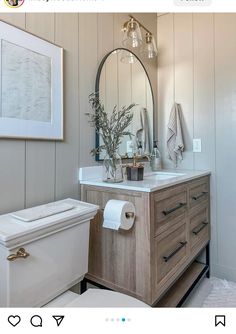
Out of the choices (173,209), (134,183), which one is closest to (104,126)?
(134,183)

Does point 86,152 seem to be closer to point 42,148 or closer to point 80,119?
point 80,119

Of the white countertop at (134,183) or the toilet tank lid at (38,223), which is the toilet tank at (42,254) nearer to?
the toilet tank lid at (38,223)

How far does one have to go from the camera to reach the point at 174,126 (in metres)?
1.95

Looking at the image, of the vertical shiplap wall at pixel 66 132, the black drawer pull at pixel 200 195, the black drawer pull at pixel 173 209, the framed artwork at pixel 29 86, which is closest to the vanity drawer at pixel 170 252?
the black drawer pull at pixel 173 209

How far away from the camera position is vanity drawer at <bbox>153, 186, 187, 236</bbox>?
1.15m

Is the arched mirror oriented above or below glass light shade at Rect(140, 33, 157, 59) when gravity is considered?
below

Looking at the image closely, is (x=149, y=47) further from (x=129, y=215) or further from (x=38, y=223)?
(x=38, y=223)

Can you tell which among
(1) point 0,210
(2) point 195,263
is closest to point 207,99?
(2) point 195,263

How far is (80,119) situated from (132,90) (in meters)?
0.64

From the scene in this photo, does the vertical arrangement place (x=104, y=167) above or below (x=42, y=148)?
below
